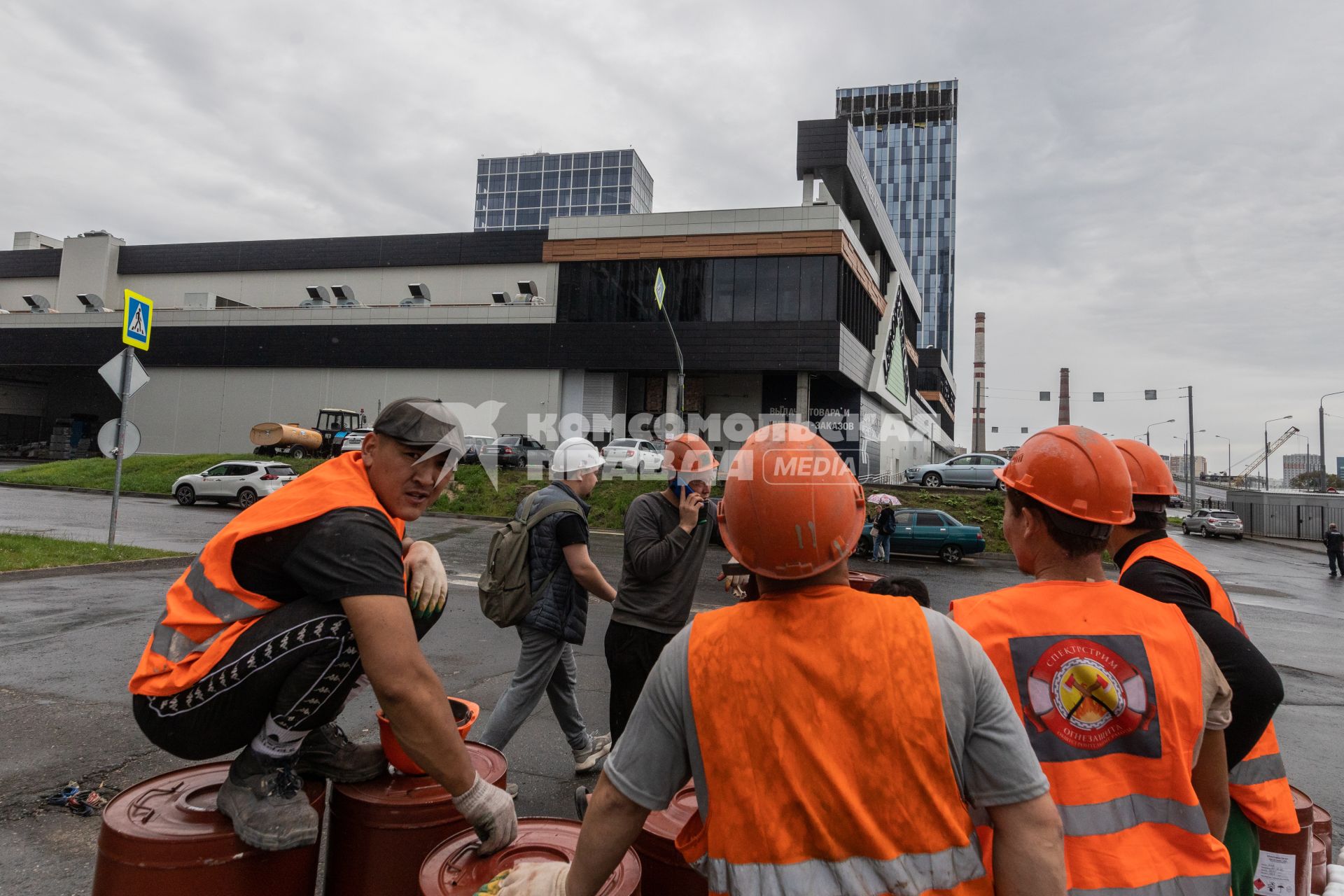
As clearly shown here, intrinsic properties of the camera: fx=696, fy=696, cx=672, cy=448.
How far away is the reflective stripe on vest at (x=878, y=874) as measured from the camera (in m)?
1.14

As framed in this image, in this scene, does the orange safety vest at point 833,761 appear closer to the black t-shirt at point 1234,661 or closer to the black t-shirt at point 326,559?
the black t-shirt at point 326,559

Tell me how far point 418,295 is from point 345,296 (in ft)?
16.8

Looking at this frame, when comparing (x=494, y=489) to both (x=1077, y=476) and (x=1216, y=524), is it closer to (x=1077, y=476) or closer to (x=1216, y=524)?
(x=1077, y=476)

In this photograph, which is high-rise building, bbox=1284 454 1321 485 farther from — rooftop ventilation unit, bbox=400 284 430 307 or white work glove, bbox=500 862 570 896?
white work glove, bbox=500 862 570 896

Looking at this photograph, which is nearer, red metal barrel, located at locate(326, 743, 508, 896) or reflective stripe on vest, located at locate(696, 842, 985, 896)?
reflective stripe on vest, located at locate(696, 842, 985, 896)

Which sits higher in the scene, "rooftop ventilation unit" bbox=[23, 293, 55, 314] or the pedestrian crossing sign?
"rooftop ventilation unit" bbox=[23, 293, 55, 314]

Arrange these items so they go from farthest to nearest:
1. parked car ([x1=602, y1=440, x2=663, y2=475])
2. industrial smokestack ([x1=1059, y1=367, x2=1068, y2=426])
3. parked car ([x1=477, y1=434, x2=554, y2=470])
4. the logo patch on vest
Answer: industrial smokestack ([x1=1059, y1=367, x2=1068, y2=426]) → parked car ([x1=477, y1=434, x2=554, y2=470]) → parked car ([x1=602, y1=440, x2=663, y2=475]) → the logo patch on vest

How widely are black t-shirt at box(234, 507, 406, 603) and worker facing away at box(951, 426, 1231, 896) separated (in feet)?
4.67

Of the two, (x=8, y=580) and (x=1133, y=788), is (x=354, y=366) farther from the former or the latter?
(x=1133, y=788)

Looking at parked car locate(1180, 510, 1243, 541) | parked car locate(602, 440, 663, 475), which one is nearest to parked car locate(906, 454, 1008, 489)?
parked car locate(602, 440, 663, 475)

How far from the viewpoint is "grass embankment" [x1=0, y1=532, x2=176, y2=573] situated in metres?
9.23

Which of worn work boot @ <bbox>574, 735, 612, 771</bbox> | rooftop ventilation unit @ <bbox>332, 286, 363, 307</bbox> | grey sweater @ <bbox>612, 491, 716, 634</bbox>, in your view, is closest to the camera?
grey sweater @ <bbox>612, 491, 716, 634</bbox>

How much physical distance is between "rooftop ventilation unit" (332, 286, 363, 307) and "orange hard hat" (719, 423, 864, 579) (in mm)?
44971

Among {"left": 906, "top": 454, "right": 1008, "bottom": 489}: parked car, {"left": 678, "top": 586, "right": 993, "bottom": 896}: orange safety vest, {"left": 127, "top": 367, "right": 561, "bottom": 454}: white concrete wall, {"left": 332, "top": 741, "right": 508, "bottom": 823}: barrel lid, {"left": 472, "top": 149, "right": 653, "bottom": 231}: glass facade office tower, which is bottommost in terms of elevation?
{"left": 332, "top": 741, "right": 508, "bottom": 823}: barrel lid
